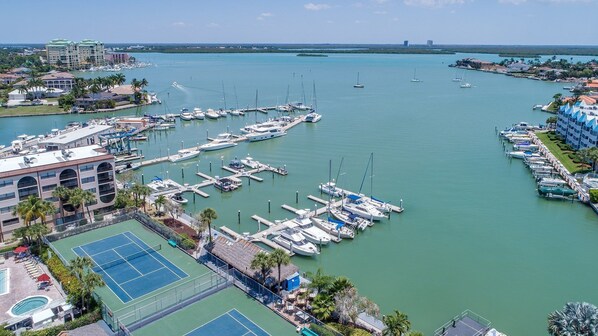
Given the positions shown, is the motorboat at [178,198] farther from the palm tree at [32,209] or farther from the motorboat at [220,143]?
the motorboat at [220,143]

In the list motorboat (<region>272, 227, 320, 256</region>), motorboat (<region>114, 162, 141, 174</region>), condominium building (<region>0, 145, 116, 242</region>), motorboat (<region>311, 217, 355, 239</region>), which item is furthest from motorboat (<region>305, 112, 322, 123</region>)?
motorboat (<region>272, 227, 320, 256</region>)

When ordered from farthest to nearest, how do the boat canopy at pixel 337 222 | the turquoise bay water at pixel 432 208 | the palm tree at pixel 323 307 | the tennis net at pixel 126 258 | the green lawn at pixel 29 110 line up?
1. the green lawn at pixel 29 110
2. the boat canopy at pixel 337 222
3. the tennis net at pixel 126 258
4. the turquoise bay water at pixel 432 208
5. the palm tree at pixel 323 307

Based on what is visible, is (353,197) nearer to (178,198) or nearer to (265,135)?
(178,198)

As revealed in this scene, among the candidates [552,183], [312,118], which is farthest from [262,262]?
[312,118]

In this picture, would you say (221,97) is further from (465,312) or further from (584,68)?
(584,68)

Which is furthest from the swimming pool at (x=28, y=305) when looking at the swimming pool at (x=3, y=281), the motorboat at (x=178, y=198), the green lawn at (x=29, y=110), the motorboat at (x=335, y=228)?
the green lawn at (x=29, y=110)

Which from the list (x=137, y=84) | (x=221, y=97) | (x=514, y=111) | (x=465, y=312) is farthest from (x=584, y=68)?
(x=465, y=312)

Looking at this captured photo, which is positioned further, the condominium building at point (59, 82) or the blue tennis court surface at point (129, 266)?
the condominium building at point (59, 82)
